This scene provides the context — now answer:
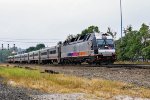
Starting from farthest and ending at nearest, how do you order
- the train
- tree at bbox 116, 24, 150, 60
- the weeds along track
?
1. tree at bbox 116, 24, 150, 60
2. the train
3. the weeds along track

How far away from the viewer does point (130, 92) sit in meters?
16.8

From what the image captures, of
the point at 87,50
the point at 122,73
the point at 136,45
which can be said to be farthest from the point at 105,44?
the point at 136,45

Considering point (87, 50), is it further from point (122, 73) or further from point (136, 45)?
point (136, 45)

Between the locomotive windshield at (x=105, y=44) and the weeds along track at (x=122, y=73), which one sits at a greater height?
the locomotive windshield at (x=105, y=44)

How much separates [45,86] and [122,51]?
54039mm

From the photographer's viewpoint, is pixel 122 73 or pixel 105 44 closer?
pixel 122 73

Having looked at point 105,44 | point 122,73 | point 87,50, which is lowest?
point 122,73

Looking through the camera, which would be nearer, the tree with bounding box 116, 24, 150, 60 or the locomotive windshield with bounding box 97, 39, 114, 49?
the locomotive windshield with bounding box 97, 39, 114, 49

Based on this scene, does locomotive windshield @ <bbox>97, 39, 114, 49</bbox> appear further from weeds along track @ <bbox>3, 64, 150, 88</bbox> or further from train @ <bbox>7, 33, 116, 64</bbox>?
weeds along track @ <bbox>3, 64, 150, 88</bbox>

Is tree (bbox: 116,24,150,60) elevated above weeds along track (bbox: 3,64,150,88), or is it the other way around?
tree (bbox: 116,24,150,60)

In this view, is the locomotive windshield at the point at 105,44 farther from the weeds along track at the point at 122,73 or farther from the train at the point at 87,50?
the weeds along track at the point at 122,73

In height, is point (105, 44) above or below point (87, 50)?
above

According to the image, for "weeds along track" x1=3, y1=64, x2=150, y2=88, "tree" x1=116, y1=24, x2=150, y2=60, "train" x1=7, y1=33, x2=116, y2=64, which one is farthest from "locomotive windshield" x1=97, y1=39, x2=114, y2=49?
"tree" x1=116, y1=24, x2=150, y2=60

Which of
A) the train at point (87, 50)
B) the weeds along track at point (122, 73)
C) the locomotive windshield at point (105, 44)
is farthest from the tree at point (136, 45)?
the weeds along track at point (122, 73)
